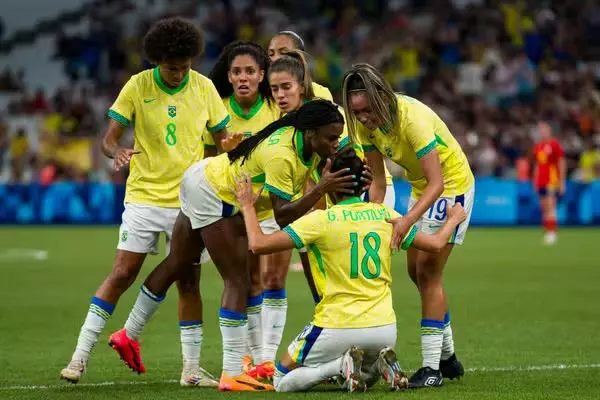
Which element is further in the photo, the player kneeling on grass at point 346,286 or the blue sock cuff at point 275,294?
the blue sock cuff at point 275,294

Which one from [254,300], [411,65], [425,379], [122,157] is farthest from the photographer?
[411,65]

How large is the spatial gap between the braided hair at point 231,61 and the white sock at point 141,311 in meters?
1.85

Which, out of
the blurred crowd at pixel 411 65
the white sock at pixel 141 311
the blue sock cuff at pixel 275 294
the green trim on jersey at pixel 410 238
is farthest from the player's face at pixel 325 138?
the blurred crowd at pixel 411 65

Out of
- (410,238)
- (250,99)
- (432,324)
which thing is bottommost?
(432,324)

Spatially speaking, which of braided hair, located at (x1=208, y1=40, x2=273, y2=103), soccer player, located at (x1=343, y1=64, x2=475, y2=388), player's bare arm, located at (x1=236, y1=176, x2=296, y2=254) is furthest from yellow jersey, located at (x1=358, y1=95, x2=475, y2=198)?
braided hair, located at (x1=208, y1=40, x2=273, y2=103)

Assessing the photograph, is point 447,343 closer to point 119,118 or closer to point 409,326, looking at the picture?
point 119,118

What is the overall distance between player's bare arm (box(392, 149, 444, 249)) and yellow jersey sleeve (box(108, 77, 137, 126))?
6.97 feet

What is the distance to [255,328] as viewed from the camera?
887 centimetres

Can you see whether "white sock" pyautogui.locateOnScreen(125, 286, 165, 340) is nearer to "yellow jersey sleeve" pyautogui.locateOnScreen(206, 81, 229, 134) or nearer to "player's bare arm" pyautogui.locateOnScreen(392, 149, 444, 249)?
"yellow jersey sleeve" pyautogui.locateOnScreen(206, 81, 229, 134)

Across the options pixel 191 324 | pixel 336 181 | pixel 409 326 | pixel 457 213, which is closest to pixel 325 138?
pixel 336 181

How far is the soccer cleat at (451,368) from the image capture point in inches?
324

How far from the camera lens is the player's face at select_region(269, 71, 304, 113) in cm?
845

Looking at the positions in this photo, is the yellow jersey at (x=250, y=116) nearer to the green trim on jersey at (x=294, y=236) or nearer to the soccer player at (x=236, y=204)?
the soccer player at (x=236, y=204)

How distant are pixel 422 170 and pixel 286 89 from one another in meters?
1.25
